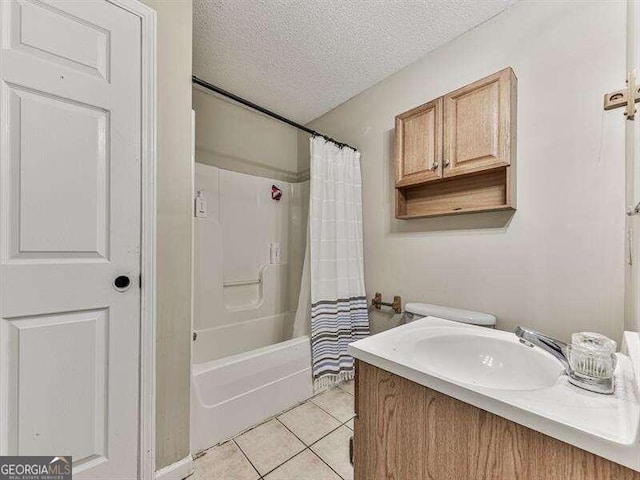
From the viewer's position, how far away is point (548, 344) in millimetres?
730

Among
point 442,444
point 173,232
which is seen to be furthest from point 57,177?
point 442,444

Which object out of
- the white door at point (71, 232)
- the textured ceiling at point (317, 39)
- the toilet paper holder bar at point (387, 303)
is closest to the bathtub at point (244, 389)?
the white door at point (71, 232)

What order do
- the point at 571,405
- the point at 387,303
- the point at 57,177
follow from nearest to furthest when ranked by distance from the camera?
1. the point at 571,405
2. the point at 57,177
3. the point at 387,303

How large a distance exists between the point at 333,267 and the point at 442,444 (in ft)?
4.20

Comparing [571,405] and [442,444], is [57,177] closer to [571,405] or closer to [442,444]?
[442,444]

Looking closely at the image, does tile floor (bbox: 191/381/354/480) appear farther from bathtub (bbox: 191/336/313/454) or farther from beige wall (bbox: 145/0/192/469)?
beige wall (bbox: 145/0/192/469)

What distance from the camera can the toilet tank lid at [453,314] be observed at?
130 centimetres

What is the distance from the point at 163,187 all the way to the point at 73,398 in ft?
2.74

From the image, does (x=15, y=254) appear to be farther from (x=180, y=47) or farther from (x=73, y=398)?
(x=180, y=47)

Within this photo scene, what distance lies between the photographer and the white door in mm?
843

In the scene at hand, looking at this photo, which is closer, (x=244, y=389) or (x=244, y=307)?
(x=244, y=389)

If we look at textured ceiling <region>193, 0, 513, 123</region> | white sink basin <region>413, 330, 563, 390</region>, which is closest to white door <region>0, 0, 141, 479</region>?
textured ceiling <region>193, 0, 513, 123</region>

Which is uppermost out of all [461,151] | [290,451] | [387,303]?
[461,151]

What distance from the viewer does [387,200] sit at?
Result: 188 centimetres
